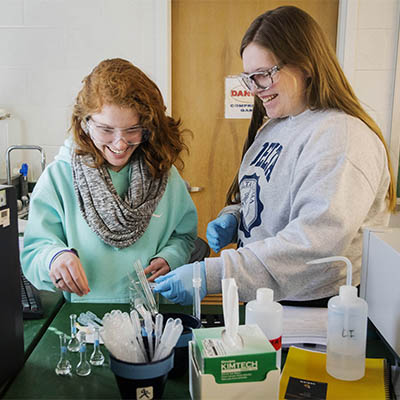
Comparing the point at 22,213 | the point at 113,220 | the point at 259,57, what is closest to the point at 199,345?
the point at 113,220

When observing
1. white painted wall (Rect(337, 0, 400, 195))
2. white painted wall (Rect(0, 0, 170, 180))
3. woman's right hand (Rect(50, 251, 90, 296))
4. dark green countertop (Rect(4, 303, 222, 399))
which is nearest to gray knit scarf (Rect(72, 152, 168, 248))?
woman's right hand (Rect(50, 251, 90, 296))

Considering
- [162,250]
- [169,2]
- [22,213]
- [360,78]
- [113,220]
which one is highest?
[169,2]

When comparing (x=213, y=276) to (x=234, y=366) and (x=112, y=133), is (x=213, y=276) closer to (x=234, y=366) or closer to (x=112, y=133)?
(x=234, y=366)

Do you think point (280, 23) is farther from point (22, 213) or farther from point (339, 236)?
point (22, 213)

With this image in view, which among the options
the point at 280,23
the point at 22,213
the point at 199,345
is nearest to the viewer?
the point at 199,345

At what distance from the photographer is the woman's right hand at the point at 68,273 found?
4.13 feet

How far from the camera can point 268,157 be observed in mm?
1357

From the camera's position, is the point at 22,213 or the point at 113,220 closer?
the point at 113,220

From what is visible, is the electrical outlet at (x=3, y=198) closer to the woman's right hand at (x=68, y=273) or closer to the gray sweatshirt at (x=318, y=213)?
the woman's right hand at (x=68, y=273)

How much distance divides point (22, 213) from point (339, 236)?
1.93 metres

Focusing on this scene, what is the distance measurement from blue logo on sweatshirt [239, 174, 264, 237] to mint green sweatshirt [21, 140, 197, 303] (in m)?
0.25

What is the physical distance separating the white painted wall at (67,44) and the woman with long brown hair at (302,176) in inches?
64.6

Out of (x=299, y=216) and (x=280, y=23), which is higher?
(x=280, y=23)

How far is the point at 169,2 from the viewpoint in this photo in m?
2.86
